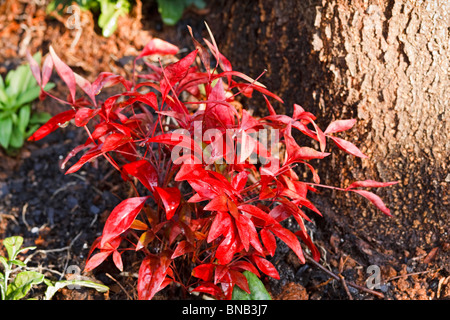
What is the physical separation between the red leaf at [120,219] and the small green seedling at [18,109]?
1.06 metres

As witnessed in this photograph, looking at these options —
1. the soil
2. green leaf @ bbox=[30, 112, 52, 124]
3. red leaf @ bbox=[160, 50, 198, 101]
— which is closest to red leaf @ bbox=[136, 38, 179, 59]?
red leaf @ bbox=[160, 50, 198, 101]

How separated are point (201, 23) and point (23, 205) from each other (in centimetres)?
127

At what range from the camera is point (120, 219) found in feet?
4.05

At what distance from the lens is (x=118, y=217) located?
4.05 ft

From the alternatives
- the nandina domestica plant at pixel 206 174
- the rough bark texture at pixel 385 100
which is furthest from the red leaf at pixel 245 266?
the rough bark texture at pixel 385 100

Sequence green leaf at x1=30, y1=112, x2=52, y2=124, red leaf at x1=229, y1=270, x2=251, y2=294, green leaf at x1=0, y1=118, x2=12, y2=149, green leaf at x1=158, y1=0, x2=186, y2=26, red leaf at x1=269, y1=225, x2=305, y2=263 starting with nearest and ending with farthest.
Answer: red leaf at x1=269, y1=225, x2=305, y2=263 → red leaf at x1=229, y1=270, x2=251, y2=294 → green leaf at x1=0, y1=118, x2=12, y2=149 → green leaf at x1=30, y1=112, x2=52, y2=124 → green leaf at x1=158, y1=0, x2=186, y2=26

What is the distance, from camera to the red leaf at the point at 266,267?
4.51ft

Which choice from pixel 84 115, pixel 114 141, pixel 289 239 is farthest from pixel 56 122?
pixel 289 239

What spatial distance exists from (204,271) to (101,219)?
2.12ft

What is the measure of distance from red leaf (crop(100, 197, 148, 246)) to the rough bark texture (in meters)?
0.79

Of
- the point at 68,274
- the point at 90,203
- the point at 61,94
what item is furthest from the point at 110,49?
the point at 68,274

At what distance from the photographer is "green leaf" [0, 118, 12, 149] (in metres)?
2.01

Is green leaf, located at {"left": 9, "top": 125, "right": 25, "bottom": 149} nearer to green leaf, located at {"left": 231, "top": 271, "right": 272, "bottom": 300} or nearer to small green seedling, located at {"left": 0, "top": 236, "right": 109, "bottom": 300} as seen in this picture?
small green seedling, located at {"left": 0, "top": 236, "right": 109, "bottom": 300}
